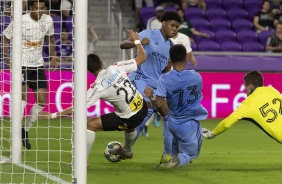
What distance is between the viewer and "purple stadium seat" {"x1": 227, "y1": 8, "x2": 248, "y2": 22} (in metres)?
23.2

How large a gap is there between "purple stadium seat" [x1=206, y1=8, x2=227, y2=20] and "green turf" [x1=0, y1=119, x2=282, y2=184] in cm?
786

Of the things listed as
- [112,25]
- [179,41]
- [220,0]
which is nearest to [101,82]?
[179,41]

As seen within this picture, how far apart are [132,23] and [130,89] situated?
12.3 meters

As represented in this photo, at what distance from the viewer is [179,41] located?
52.1ft

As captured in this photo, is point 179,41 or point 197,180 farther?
point 179,41

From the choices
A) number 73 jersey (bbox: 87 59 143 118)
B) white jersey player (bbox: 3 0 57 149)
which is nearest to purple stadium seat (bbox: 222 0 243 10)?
white jersey player (bbox: 3 0 57 149)

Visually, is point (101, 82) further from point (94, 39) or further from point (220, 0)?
point (220, 0)

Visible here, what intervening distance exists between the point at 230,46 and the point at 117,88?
11.6 meters

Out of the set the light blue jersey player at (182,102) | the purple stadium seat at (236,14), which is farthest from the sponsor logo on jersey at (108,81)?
the purple stadium seat at (236,14)

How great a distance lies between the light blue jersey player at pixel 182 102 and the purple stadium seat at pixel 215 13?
12.3 meters

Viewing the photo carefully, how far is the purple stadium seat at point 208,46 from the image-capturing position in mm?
21328

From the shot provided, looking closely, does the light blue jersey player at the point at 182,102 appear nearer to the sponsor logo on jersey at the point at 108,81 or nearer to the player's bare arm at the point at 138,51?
the player's bare arm at the point at 138,51

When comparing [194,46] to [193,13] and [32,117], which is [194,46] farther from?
[32,117]

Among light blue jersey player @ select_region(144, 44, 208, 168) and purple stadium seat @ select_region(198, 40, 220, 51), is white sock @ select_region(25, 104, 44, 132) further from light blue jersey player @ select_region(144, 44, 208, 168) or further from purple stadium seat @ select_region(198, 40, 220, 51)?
purple stadium seat @ select_region(198, 40, 220, 51)
